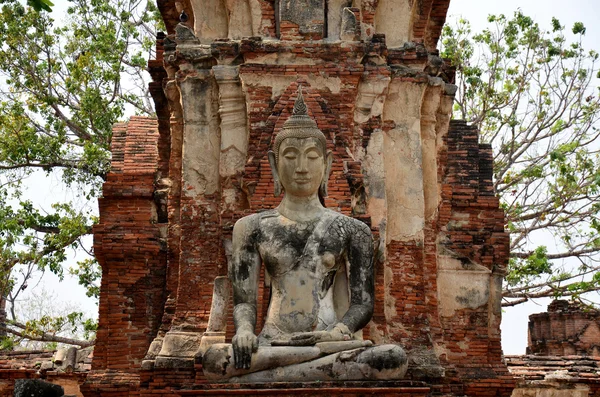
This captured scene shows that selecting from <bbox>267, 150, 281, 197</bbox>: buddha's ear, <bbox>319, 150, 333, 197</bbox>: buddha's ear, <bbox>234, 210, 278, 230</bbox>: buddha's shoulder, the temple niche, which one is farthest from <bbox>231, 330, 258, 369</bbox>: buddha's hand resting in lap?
the temple niche

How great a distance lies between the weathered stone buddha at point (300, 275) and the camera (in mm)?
7613

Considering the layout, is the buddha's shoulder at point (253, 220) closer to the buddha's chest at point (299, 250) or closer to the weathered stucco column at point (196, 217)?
the buddha's chest at point (299, 250)

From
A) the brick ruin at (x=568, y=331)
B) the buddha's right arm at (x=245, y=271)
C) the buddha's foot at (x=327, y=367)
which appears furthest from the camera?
the brick ruin at (x=568, y=331)

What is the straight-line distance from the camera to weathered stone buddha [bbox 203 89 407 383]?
761 centimetres

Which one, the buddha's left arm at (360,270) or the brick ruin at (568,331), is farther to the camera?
the brick ruin at (568,331)

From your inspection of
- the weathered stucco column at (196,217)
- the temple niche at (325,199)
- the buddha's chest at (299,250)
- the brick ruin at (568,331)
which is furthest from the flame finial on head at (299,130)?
the brick ruin at (568,331)

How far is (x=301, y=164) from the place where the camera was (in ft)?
27.3

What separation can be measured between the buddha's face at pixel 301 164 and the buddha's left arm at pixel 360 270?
38cm

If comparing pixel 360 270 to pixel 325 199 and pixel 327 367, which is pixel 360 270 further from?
pixel 325 199

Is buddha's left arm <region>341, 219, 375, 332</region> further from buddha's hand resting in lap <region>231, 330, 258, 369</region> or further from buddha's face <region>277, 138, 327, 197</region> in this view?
buddha's hand resting in lap <region>231, 330, 258, 369</region>

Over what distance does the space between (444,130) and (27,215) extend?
781cm

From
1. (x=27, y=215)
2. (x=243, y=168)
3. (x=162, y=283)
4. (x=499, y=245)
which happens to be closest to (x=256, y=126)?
(x=243, y=168)

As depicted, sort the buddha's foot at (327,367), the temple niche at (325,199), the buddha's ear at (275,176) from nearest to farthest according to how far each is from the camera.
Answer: the buddha's foot at (327,367) → the buddha's ear at (275,176) → the temple niche at (325,199)

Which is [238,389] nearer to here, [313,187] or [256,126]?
[313,187]
